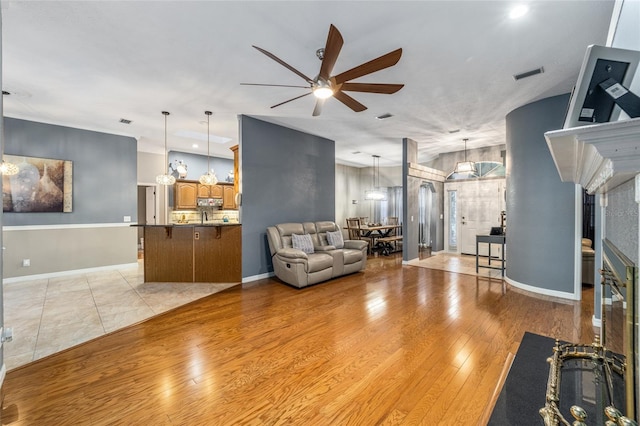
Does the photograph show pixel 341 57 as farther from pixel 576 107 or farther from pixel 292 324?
pixel 292 324

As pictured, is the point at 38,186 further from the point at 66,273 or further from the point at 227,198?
the point at 227,198

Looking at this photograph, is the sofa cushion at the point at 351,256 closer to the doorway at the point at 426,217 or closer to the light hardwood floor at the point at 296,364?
the light hardwood floor at the point at 296,364

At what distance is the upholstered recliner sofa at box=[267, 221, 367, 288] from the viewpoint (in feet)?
15.3

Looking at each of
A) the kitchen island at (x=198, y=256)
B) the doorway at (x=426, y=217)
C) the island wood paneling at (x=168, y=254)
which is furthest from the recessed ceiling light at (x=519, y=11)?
the doorway at (x=426, y=217)

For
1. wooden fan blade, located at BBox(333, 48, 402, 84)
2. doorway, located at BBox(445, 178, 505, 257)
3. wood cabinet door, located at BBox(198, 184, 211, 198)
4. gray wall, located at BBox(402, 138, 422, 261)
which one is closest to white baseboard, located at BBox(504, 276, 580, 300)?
gray wall, located at BBox(402, 138, 422, 261)

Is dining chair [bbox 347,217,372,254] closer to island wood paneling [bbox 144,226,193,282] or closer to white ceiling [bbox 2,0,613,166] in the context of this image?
white ceiling [bbox 2,0,613,166]

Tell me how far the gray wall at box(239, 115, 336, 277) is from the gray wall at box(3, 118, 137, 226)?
10.6 feet

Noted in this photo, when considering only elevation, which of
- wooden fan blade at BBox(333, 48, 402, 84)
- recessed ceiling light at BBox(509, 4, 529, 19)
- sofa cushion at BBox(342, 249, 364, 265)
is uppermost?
recessed ceiling light at BBox(509, 4, 529, 19)

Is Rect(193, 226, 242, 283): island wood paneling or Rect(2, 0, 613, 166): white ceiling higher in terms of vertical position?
Rect(2, 0, 613, 166): white ceiling

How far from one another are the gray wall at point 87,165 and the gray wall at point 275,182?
322cm

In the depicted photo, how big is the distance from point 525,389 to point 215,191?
8026 mm

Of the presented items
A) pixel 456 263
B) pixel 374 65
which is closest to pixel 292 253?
pixel 374 65

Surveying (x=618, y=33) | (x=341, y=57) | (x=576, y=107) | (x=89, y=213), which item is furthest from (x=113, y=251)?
(x=618, y=33)

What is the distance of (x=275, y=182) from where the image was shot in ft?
18.5
